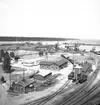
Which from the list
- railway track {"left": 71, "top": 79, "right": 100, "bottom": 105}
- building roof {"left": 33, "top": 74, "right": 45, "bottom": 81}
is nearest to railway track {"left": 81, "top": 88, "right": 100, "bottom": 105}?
railway track {"left": 71, "top": 79, "right": 100, "bottom": 105}

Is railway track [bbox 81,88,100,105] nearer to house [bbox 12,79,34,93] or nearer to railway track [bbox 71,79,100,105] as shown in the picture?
railway track [bbox 71,79,100,105]

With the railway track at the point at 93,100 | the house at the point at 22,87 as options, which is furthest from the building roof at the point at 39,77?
the railway track at the point at 93,100

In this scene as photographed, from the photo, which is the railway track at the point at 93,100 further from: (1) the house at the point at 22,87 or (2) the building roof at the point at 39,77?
(2) the building roof at the point at 39,77

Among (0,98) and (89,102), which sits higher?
(89,102)

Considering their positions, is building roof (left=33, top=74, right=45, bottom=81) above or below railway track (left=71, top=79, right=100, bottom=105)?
below

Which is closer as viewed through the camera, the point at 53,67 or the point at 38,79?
the point at 38,79

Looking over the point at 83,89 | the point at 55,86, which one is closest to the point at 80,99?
the point at 83,89

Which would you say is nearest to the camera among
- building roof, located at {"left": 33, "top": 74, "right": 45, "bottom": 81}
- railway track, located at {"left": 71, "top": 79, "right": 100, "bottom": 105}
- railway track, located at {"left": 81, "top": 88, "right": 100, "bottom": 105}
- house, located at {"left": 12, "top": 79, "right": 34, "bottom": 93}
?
railway track, located at {"left": 81, "top": 88, "right": 100, "bottom": 105}

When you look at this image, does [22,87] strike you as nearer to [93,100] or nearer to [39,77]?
[39,77]

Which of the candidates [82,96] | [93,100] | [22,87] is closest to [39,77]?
[22,87]

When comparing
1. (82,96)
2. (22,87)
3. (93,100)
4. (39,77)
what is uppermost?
(93,100)

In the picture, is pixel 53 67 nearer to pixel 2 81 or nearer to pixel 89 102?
pixel 2 81
